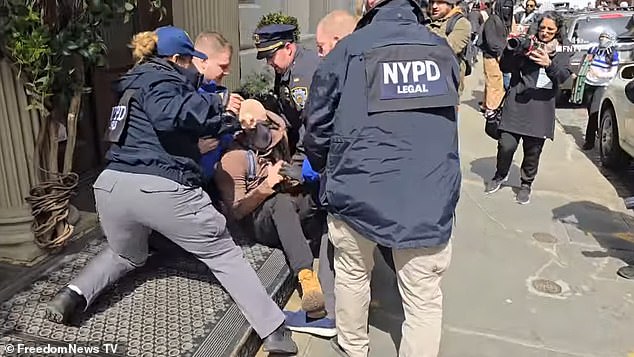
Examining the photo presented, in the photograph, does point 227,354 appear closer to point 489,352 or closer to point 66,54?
point 489,352

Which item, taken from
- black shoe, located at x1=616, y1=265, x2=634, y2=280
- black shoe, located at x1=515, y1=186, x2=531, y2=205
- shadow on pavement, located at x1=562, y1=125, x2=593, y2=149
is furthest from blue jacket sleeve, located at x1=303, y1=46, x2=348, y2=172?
shadow on pavement, located at x1=562, y1=125, x2=593, y2=149

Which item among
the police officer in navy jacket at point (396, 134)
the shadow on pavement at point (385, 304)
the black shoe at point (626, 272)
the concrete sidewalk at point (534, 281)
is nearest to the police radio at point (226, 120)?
the police officer in navy jacket at point (396, 134)

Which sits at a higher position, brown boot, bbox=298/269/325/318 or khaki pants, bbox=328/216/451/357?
khaki pants, bbox=328/216/451/357

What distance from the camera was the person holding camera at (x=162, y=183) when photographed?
9.21 ft

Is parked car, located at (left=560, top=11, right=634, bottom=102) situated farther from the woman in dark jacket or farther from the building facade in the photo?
the woman in dark jacket

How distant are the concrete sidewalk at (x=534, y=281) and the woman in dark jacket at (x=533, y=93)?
0.52 metres

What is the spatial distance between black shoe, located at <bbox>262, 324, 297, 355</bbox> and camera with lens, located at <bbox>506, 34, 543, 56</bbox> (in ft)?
11.6

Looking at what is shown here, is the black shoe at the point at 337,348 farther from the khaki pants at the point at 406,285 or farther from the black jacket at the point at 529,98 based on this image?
the black jacket at the point at 529,98

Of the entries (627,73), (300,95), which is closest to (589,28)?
(627,73)

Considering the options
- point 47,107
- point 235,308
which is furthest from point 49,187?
point 235,308

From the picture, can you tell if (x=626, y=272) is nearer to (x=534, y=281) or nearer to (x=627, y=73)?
(x=534, y=281)

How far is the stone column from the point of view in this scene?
3359 millimetres

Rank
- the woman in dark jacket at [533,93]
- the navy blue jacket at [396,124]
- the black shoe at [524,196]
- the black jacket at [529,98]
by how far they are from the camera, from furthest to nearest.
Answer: the black shoe at [524,196], the black jacket at [529,98], the woman in dark jacket at [533,93], the navy blue jacket at [396,124]

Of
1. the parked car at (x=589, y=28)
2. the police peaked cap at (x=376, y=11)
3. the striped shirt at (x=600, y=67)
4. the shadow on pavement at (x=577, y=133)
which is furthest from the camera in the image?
the parked car at (x=589, y=28)
